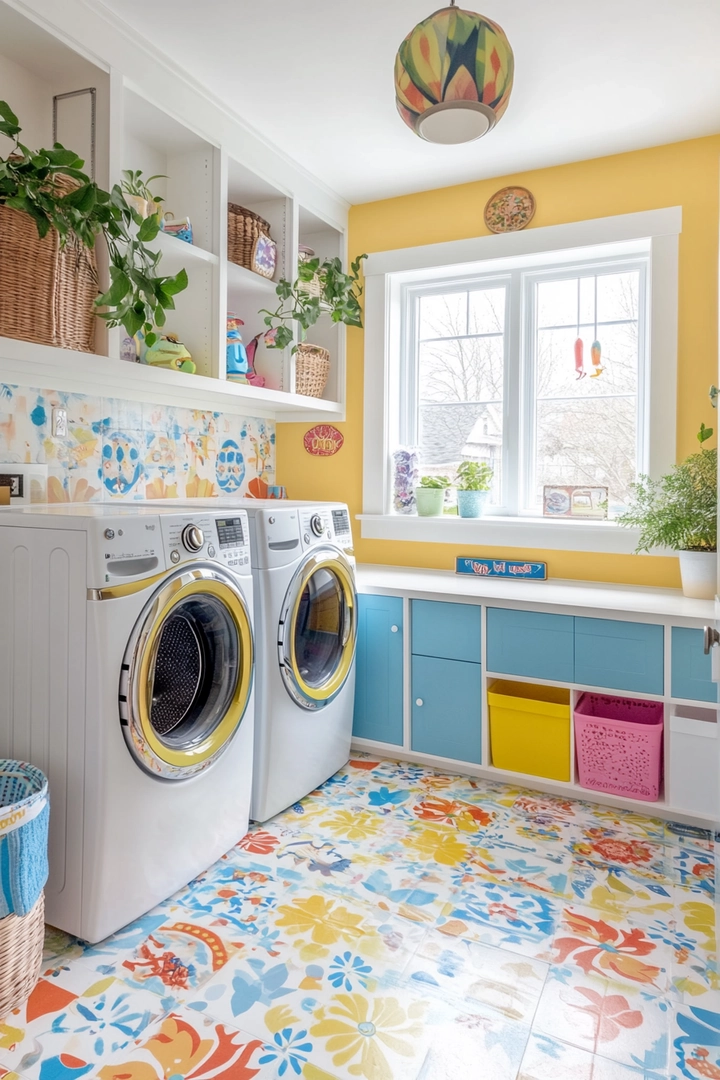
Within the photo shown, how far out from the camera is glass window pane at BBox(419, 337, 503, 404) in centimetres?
326

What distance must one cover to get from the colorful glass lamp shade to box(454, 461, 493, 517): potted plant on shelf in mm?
1632

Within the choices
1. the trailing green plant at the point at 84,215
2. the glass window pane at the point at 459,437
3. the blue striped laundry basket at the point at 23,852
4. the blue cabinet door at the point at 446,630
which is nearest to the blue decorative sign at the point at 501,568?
the glass window pane at the point at 459,437

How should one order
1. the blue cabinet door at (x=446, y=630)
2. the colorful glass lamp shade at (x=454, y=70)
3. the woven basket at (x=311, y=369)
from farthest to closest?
the woven basket at (x=311, y=369)
the blue cabinet door at (x=446, y=630)
the colorful glass lamp shade at (x=454, y=70)

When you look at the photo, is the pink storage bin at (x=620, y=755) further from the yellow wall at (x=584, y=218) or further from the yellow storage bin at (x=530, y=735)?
the yellow wall at (x=584, y=218)

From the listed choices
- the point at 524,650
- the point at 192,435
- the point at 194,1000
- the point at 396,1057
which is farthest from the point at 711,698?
the point at 192,435

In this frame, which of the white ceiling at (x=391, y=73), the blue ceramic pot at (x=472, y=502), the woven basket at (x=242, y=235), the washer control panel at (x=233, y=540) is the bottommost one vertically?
the washer control panel at (x=233, y=540)

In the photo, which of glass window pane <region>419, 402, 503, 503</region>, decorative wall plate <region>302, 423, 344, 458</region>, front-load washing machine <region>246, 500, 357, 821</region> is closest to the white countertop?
front-load washing machine <region>246, 500, 357, 821</region>

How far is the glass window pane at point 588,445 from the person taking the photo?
301cm

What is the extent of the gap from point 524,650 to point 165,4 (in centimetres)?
236

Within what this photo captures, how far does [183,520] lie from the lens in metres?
1.91

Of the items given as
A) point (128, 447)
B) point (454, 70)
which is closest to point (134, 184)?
point (128, 447)

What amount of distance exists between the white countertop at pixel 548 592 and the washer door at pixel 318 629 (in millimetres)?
226

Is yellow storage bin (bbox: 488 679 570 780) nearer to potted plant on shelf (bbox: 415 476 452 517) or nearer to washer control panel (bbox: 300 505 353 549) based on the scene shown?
washer control panel (bbox: 300 505 353 549)

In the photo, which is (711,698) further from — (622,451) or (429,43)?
(429,43)
